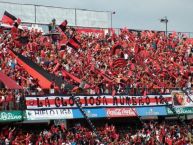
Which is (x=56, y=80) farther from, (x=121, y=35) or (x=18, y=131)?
(x=121, y=35)

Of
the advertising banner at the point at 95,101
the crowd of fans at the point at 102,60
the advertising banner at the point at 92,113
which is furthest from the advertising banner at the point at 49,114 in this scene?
the crowd of fans at the point at 102,60

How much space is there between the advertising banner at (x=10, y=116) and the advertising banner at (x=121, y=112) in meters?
5.88

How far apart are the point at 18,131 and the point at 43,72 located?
3.22 meters

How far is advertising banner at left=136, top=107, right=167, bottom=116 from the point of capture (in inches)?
1287

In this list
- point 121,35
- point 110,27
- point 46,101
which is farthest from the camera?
point 110,27

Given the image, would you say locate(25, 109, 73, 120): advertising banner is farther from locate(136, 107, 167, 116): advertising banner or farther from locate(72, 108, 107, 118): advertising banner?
locate(136, 107, 167, 116): advertising banner

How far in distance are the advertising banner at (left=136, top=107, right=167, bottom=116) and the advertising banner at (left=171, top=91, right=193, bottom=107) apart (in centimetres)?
99

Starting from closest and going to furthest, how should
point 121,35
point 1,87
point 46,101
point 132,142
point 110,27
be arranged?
point 1,87 → point 46,101 → point 132,142 → point 121,35 → point 110,27

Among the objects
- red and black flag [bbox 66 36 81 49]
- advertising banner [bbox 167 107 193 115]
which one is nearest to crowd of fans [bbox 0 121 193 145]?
advertising banner [bbox 167 107 193 115]

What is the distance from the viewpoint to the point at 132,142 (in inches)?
1214

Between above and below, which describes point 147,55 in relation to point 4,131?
above

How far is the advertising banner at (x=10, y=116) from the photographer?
85.1ft

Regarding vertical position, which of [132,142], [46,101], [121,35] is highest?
[121,35]

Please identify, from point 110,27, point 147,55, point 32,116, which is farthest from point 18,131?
point 110,27
